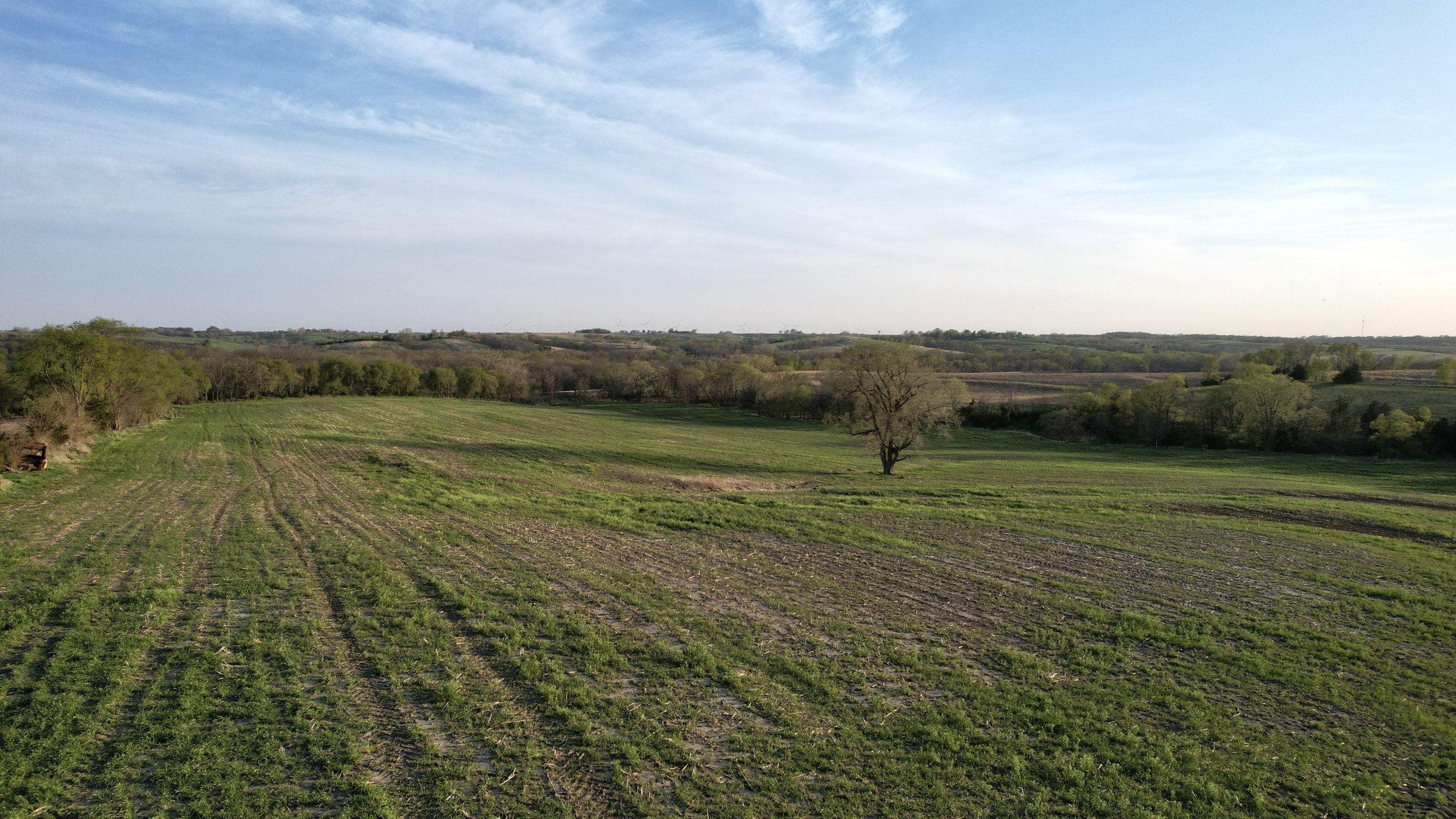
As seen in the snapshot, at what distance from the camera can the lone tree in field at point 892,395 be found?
35625 mm

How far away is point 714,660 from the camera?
29.3 feet

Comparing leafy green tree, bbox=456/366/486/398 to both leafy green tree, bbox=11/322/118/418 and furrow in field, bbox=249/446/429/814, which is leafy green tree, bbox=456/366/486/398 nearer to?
leafy green tree, bbox=11/322/118/418

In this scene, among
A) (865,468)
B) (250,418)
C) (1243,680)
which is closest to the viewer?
(1243,680)

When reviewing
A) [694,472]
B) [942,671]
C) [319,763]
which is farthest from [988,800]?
[694,472]

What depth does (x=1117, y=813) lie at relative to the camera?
6.05 m

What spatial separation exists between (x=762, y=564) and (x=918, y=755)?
7.62 metres

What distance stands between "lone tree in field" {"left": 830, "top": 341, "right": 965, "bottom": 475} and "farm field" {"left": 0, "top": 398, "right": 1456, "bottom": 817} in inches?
594

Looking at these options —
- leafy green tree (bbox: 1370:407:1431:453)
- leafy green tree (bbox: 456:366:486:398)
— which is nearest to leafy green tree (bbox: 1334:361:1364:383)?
leafy green tree (bbox: 1370:407:1431:453)

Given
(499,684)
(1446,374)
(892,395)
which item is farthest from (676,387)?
(499,684)

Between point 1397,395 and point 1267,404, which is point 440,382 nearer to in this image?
point 1267,404

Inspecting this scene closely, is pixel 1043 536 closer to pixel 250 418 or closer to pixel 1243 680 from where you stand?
pixel 1243 680

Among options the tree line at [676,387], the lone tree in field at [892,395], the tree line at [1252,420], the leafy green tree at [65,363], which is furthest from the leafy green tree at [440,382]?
the tree line at [1252,420]

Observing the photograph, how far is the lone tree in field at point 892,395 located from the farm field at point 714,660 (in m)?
15.1

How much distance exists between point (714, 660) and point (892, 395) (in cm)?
2905
